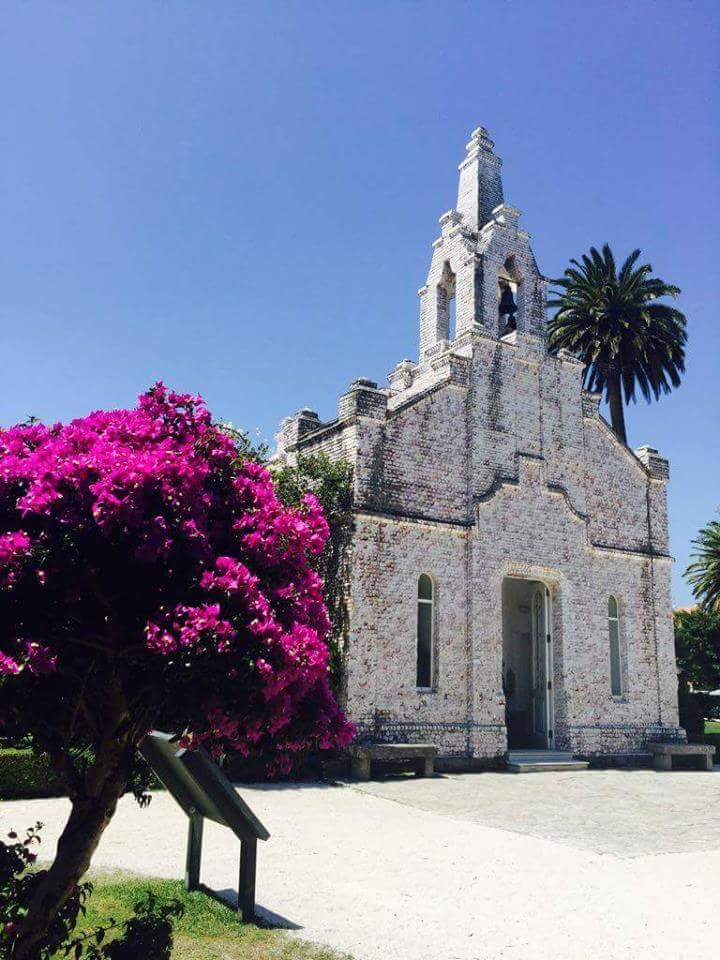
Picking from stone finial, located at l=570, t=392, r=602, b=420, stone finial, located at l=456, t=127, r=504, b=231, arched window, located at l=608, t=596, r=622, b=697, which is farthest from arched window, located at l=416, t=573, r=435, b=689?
stone finial, located at l=456, t=127, r=504, b=231

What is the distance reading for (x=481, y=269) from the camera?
20.6 m

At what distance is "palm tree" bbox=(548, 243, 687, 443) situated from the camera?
32.4m

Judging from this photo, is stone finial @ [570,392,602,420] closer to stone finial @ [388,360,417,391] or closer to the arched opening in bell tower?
the arched opening in bell tower

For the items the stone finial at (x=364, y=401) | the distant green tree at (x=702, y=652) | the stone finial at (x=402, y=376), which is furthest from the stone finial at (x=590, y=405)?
the distant green tree at (x=702, y=652)

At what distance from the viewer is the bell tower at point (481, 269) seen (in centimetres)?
2052

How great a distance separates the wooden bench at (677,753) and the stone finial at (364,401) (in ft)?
35.7

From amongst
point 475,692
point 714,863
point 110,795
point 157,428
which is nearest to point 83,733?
point 110,795

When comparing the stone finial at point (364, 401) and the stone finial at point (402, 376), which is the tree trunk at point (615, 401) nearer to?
the stone finial at point (402, 376)

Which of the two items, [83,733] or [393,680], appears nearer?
[83,733]

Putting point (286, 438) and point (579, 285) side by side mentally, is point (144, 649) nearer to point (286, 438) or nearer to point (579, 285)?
point (286, 438)

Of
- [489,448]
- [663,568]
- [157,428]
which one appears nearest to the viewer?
[157,428]

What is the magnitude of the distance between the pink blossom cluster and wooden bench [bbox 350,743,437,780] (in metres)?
11.5

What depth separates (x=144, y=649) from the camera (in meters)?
4.35

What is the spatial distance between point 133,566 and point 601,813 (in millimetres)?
10605
